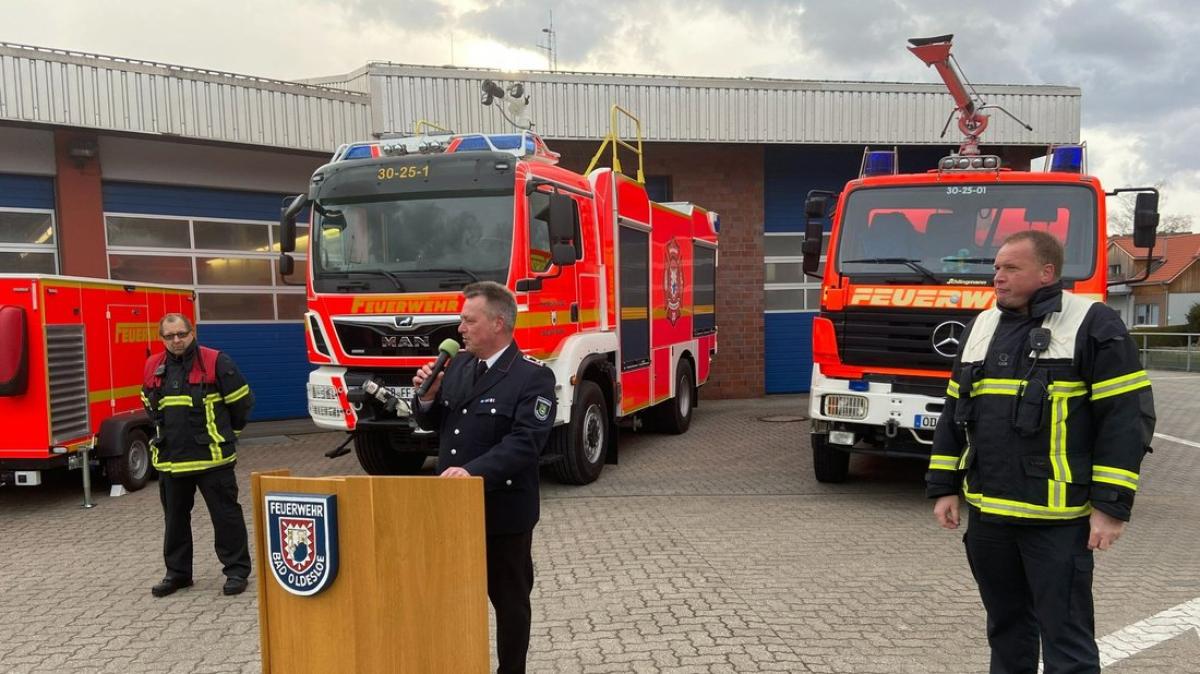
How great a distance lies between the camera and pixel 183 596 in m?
4.79

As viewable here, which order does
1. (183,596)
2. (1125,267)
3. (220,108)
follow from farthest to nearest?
(1125,267), (220,108), (183,596)

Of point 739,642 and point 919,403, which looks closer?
point 739,642

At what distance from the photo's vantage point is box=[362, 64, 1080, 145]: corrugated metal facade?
12234mm

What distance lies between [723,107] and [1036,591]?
11425mm

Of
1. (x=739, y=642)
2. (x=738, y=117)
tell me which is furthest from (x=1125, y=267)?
(x=739, y=642)

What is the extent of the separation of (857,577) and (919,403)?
71.7 inches

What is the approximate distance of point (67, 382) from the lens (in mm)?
7145

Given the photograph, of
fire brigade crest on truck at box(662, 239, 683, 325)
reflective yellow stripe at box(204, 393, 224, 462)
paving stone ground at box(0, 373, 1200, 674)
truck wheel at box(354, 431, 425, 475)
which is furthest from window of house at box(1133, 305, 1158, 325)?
reflective yellow stripe at box(204, 393, 224, 462)

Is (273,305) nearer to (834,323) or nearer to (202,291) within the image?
(202,291)

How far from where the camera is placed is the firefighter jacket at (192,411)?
4.71 m

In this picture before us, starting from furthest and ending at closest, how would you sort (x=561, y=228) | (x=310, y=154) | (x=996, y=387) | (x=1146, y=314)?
(x=1146, y=314) < (x=310, y=154) < (x=561, y=228) < (x=996, y=387)

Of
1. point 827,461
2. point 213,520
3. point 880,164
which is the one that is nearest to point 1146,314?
point 880,164

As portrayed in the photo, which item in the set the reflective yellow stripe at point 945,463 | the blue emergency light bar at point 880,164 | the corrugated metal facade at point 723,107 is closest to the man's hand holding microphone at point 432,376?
the reflective yellow stripe at point 945,463

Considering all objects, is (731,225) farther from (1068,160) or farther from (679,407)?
(1068,160)
